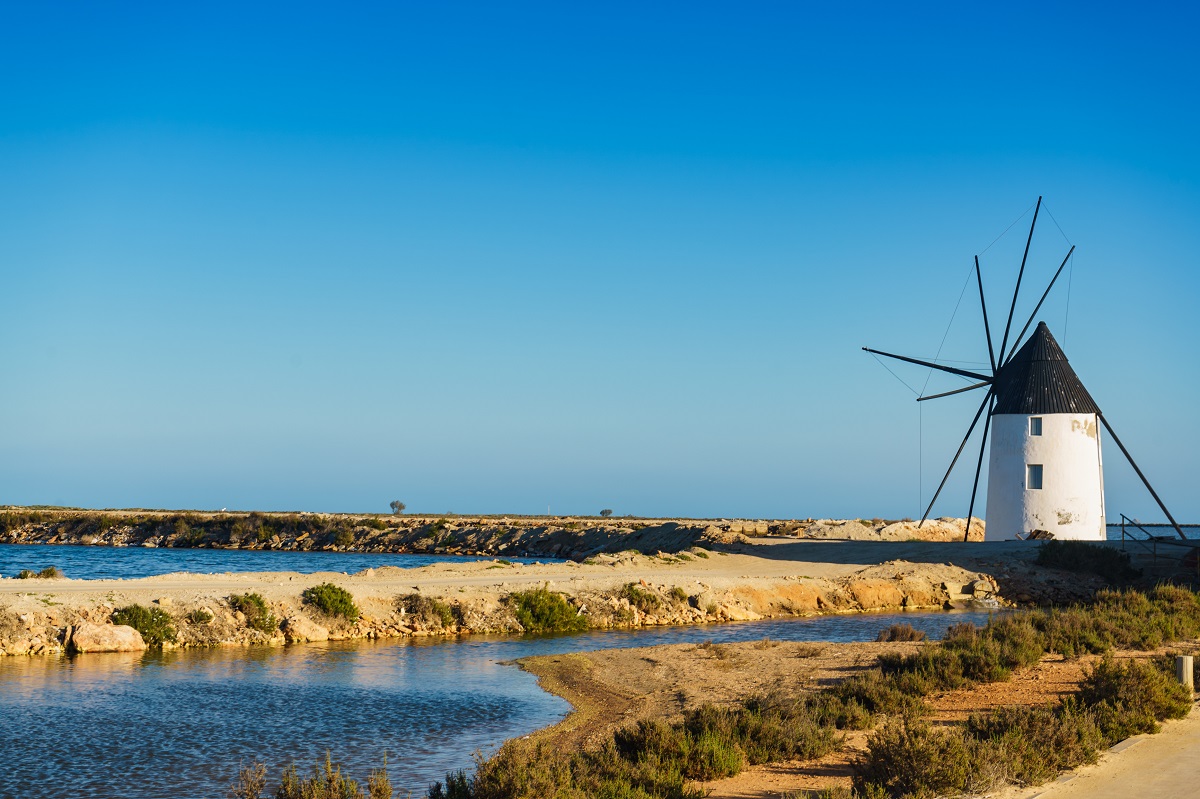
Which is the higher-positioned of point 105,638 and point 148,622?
point 148,622

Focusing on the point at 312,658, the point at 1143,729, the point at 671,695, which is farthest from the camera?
the point at 312,658

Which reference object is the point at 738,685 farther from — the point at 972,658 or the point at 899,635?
the point at 899,635

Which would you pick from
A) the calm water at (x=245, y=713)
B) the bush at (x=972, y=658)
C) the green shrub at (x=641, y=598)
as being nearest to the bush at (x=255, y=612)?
the calm water at (x=245, y=713)

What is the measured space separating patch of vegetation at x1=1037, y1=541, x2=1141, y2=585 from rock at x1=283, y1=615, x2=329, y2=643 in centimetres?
2803

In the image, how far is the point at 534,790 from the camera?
358 inches

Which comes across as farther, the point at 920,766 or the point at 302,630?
the point at 302,630

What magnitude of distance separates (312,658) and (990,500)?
33.6 metres

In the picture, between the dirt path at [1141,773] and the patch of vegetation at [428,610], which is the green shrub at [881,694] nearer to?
the dirt path at [1141,773]

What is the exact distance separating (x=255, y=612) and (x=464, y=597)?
5.94 meters

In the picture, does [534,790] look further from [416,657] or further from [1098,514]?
[1098,514]

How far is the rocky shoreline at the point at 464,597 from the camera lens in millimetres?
22734

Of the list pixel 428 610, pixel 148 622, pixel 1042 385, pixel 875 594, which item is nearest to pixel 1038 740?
pixel 428 610

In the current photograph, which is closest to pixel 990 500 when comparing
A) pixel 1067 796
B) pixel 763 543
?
pixel 763 543

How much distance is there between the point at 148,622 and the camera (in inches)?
896
